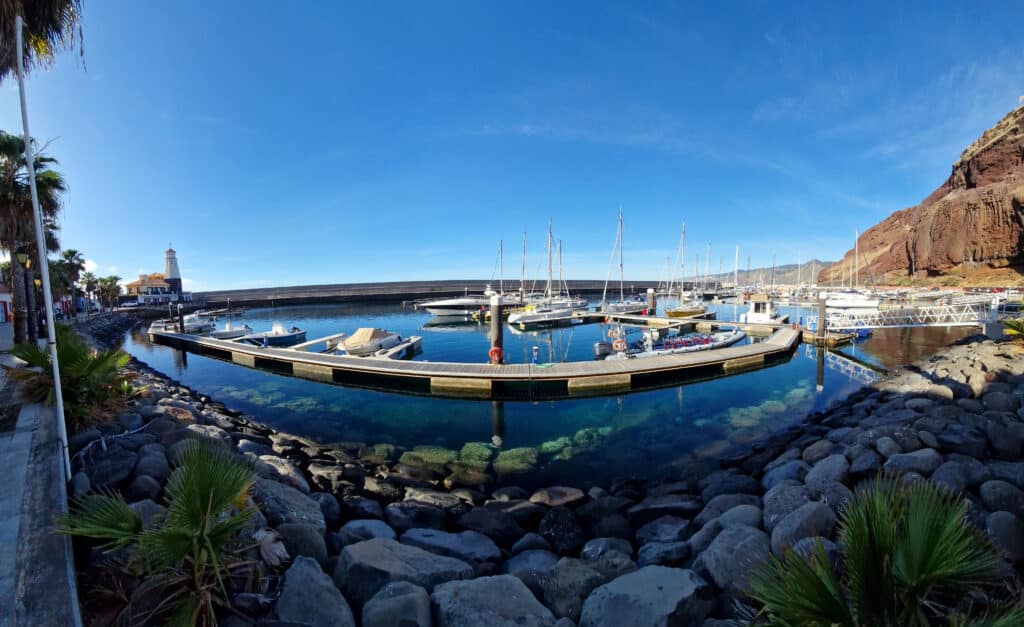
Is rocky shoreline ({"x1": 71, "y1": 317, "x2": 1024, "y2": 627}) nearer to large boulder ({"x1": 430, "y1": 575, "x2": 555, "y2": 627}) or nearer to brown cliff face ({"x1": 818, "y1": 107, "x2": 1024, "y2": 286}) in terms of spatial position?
large boulder ({"x1": 430, "y1": 575, "x2": 555, "y2": 627})

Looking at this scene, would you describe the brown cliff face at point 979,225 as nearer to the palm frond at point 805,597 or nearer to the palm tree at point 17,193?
the palm frond at point 805,597

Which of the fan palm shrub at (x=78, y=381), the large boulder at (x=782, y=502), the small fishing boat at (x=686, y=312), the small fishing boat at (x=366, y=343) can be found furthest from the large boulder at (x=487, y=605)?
the small fishing boat at (x=686, y=312)

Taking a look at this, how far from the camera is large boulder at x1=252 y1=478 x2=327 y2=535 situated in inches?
214

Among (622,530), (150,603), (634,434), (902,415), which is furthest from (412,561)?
(902,415)

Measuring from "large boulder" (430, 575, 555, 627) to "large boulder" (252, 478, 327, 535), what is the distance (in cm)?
227

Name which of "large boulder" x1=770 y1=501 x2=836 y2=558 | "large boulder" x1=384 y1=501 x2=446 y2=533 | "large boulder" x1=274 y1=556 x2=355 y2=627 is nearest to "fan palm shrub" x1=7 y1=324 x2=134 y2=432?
"large boulder" x1=384 y1=501 x2=446 y2=533

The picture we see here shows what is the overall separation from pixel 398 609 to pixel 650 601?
7.90 feet

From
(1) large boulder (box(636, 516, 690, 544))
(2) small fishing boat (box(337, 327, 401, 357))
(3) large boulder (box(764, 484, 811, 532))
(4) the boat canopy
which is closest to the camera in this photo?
(3) large boulder (box(764, 484, 811, 532))

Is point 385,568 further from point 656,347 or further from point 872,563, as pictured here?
point 656,347

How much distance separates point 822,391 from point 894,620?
59.5ft

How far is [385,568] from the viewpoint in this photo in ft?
14.3

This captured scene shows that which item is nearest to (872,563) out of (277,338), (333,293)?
(277,338)

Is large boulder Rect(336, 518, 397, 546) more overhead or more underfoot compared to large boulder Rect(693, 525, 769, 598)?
more underfoot

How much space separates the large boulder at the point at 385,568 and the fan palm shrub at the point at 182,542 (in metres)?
1.20
